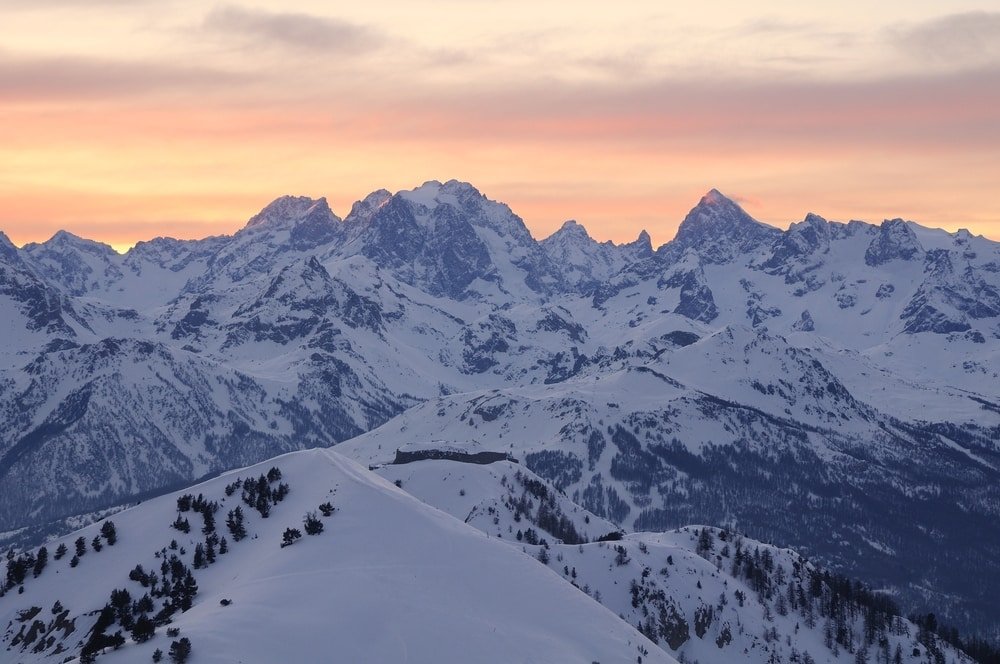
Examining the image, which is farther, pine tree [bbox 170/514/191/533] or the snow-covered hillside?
pine tree [bbox 170/514/191/533]

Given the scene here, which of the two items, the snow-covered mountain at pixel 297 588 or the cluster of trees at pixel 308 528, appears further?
the cluster of trees at pixel 308 528

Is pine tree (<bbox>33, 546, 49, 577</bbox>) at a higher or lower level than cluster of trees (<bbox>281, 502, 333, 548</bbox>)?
lower

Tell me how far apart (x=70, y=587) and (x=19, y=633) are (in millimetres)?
8952

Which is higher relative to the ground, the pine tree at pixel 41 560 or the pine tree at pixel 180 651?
the pine tree at pixel 180 651

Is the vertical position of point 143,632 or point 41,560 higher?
point 143,632

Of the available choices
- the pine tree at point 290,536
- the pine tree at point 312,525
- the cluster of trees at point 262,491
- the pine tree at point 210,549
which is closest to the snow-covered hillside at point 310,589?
A: the pine tree at point 210,549

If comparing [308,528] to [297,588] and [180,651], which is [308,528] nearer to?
[297,588]

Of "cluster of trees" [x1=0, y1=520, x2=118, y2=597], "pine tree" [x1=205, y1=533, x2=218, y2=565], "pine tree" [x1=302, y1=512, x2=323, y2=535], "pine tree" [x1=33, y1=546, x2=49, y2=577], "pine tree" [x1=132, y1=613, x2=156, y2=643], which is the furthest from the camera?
"pine tree" [x1=33, y1=546, x2=49, y2=577]

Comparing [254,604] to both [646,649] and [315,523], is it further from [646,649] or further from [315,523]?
[646,649]

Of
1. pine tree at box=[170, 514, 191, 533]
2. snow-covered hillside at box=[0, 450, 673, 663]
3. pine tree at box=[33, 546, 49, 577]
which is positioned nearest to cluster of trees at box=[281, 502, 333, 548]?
snow-covered hillside at box=[0, 450, 673, 663]

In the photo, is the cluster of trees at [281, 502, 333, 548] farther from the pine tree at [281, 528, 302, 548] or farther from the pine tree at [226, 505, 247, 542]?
the pine tree at [226, 505, 247, 542]

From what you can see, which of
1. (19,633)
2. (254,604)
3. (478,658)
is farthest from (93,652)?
(19,633)

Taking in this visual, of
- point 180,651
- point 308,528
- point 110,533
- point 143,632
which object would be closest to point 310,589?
point 143,632

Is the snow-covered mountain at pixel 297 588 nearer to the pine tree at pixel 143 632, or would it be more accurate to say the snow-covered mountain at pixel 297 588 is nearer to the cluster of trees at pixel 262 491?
the pine tree at pixel 143 632
